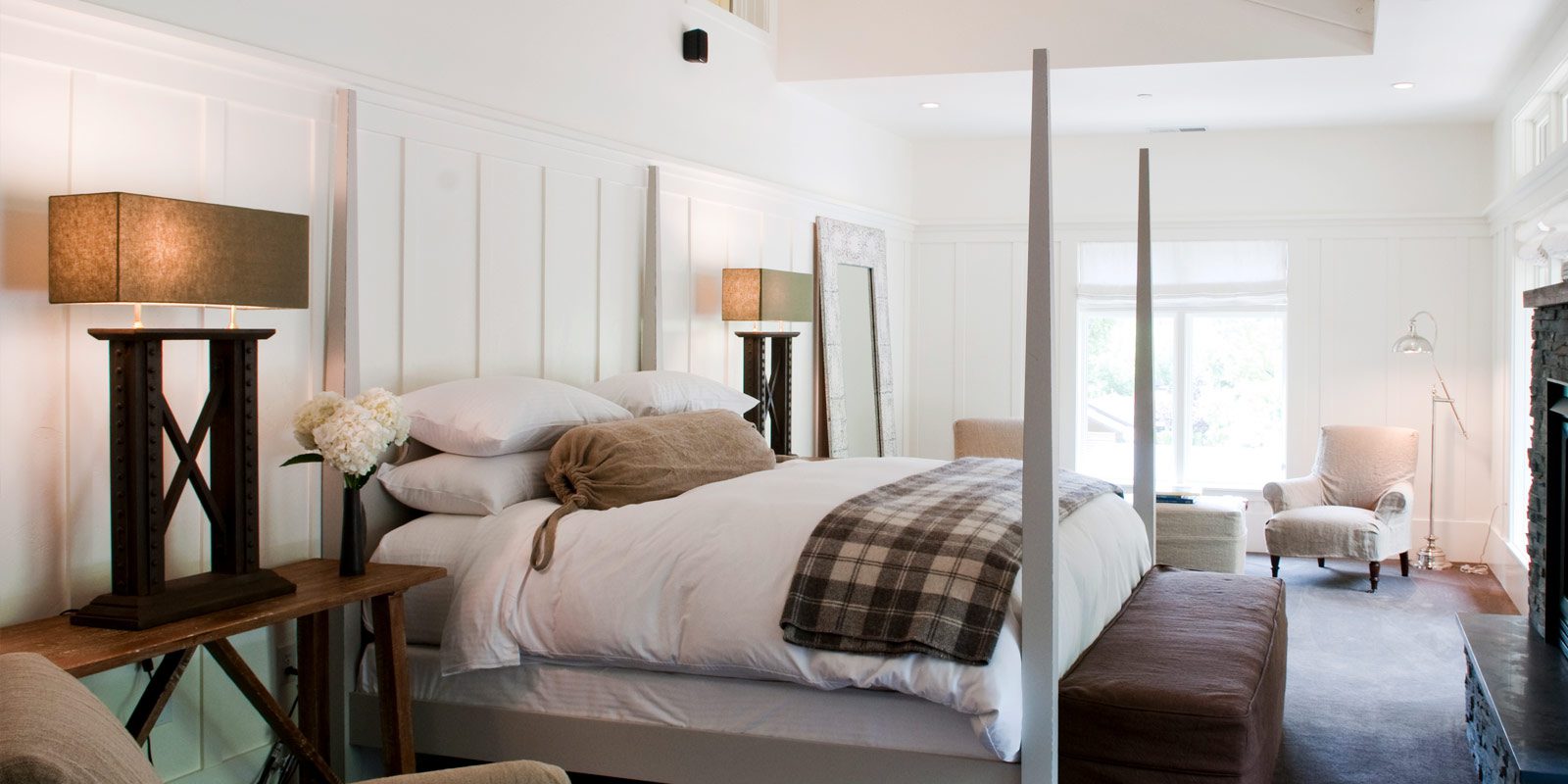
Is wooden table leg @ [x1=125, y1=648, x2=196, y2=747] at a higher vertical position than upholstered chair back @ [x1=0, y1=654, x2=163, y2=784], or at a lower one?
lower

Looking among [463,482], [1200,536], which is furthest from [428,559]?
[1200,536]

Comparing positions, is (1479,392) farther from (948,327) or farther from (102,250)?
(102,250)

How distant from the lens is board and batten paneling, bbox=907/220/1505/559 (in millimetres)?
7730

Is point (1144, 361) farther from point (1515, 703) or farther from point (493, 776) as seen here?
point (493, 776)

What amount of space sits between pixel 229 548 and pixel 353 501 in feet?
1.30

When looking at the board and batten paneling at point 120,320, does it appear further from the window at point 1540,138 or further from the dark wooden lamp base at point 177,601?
the window at point 1540,138

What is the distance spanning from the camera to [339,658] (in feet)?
11.2

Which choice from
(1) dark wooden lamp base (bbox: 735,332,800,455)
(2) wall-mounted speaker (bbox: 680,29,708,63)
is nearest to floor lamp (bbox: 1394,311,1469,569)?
(1) dark wooden lamp base (bbox: 735,332,800,455)

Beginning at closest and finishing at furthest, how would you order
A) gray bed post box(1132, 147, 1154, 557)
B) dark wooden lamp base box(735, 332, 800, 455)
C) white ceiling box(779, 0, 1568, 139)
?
1. gray bed post box(1132, 147, 1154, 557)
2. white ceiling box(779, 0, 1568, 139)
3. dark wooden lamp base box(735, 332, 800, 455)

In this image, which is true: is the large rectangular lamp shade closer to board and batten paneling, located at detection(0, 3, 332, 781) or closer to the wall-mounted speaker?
the wall-mounted speaker

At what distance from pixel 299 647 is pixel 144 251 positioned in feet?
3.96

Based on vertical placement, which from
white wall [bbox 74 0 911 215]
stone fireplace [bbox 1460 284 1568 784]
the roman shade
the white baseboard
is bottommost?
the white baseboard

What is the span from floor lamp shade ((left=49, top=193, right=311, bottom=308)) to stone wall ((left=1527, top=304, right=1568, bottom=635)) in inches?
132

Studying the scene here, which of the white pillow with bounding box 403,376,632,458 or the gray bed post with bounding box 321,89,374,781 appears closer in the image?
the gray bed post with bounding box 321,89,374,781
